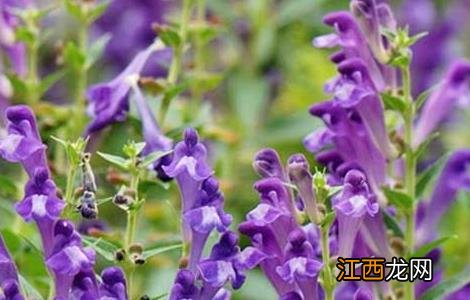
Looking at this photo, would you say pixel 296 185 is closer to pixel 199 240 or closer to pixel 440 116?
pixel 199 240

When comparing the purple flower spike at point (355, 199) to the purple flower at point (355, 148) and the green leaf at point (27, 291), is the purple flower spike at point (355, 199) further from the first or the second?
the green leaf at point (27, 291)

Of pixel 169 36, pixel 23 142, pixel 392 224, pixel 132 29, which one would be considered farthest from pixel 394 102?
pixel 132 29

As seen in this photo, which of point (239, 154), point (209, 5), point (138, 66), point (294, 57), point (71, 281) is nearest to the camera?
point (71, 281)

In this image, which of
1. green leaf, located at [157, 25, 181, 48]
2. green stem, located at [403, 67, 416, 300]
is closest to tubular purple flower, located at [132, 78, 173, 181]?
green leaf, located at [157, 25, 181, 48]

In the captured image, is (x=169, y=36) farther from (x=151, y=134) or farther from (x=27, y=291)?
(x=27, y=291)

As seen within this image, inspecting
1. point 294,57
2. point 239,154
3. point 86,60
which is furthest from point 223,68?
point 86,60

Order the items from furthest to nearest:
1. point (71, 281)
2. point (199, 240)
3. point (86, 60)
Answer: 1. point (86, 60)
2. point (199, 240)
3. point (71, 281)
